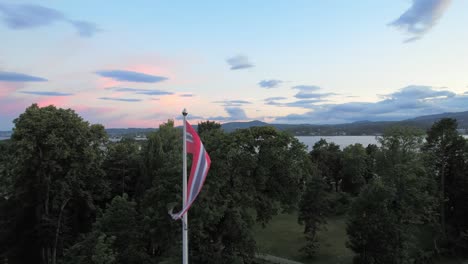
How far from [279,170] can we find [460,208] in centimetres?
2139

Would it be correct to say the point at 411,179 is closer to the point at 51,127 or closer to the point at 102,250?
the point at 102,250

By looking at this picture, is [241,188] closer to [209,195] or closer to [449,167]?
[209,195]

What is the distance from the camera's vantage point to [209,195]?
66.5 feet

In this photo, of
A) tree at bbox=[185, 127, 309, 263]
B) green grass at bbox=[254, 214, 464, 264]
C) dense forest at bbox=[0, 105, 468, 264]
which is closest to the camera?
dense forest at bbox=[0, 105, 468, 264]

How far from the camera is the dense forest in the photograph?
1978 cm

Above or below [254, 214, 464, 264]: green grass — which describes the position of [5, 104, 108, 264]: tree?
above

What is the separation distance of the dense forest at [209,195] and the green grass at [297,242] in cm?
175

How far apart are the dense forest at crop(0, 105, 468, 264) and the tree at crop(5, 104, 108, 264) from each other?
10 cm

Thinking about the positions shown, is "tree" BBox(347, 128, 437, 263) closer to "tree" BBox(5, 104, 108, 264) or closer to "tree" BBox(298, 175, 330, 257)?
"tree" BBox(298, 175, 330, 257)

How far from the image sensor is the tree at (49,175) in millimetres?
25000

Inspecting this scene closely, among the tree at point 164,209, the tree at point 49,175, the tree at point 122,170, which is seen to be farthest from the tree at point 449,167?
the tree at point 49,175

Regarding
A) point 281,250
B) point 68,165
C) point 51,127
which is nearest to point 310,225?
point 281,250

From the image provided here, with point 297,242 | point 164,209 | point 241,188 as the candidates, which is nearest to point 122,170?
point 241,188

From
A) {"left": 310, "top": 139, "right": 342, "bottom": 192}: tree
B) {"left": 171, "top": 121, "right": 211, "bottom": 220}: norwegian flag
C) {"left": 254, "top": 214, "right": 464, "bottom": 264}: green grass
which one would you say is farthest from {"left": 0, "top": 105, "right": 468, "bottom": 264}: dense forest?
{"left": 310, "top": 139, "right": 342, "bottom": 192}: tree
